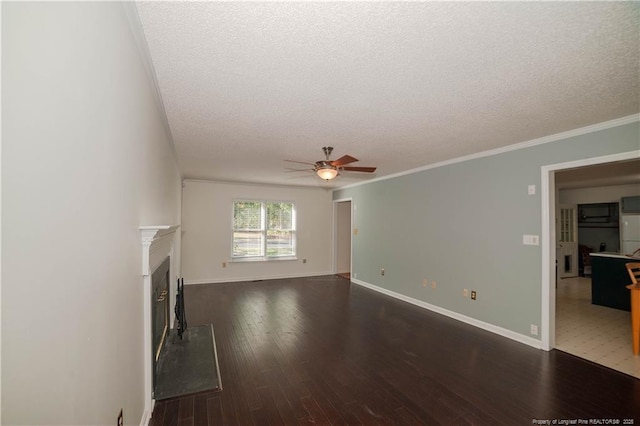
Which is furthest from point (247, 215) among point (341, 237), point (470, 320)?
point (470, 320)

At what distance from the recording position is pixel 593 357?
3.10m

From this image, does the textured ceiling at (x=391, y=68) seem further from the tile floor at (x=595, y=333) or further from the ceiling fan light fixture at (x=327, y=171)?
the tile floor at (x=595, y=333)

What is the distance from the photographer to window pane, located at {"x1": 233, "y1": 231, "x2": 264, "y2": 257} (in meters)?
7.00

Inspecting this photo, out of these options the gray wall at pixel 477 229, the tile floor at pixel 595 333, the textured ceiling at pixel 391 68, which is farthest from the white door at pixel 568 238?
the textured ceiling at pixel 391 68

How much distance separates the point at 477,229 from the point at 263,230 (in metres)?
4.97

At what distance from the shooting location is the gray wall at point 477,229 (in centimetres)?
339

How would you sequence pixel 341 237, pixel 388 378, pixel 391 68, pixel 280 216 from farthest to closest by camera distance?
1. pixel 341 237
2. pixel 280 216
3. pixel 388 378
4. pixel 391 68

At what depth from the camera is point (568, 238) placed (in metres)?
7.62

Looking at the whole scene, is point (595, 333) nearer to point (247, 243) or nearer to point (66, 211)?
point (66, 211)

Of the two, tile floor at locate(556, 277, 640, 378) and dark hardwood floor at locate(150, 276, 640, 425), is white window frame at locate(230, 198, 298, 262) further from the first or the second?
tile floor at locate(556, 277, 640, 378)

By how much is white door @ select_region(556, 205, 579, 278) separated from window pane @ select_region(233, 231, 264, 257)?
804 centimetres

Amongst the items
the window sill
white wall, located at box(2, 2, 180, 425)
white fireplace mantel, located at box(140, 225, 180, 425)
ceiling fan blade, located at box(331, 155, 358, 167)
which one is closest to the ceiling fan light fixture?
ceiling fan blade, located at box(331, 155, 358, 167)

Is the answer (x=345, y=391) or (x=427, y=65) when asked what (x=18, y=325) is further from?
(x=345, y=391)

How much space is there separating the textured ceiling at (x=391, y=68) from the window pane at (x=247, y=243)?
4.00 meters
